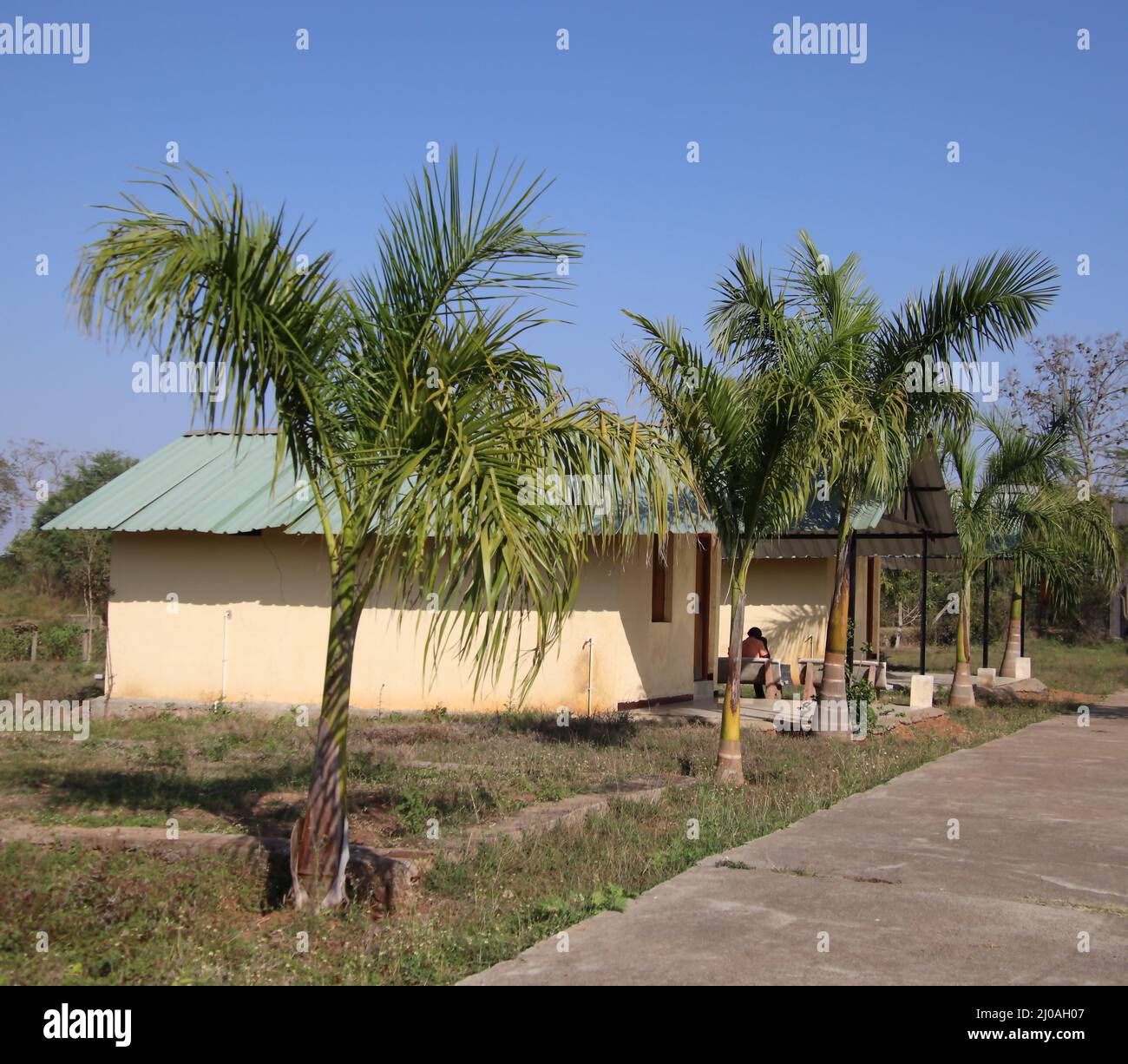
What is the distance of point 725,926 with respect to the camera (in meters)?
6.39

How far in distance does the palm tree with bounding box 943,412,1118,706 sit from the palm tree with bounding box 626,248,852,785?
8.47 meters

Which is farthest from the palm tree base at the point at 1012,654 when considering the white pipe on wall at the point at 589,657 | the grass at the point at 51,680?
the grass at the point at 51,680

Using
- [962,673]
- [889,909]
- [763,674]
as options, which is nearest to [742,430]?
[889,909]

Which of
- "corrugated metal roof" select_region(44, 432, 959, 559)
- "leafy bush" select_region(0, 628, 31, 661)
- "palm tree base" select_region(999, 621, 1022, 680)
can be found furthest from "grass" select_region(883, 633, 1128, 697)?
"leafy bush" select_region(0, 628, 31, 661)

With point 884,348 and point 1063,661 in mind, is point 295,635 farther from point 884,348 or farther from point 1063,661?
point 1063,661

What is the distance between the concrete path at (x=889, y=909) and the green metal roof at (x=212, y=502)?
626 centimetres

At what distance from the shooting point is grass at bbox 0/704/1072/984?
5.79m

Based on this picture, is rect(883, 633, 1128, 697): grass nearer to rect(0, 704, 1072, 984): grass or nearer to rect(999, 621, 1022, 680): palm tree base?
rect(999, 621, 1022, 680): palm tree base

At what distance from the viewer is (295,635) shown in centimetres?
1734

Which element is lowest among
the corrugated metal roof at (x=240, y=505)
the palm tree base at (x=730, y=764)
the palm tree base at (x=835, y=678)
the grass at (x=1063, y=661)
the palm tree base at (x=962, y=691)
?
the grass at (x=1063, y=661)

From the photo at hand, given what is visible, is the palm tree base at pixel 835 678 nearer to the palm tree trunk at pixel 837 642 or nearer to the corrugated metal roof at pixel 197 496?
the palm tree trunk at pixel 837 642

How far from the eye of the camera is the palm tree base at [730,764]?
36.4ft
